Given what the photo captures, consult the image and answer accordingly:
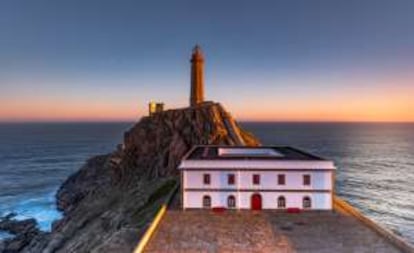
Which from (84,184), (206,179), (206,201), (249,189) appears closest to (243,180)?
→ (249,189)

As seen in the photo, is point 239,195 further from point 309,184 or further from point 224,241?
point 224,241

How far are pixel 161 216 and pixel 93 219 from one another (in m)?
18.0

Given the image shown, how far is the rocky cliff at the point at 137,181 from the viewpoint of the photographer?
41.6 meters

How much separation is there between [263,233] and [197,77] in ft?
169

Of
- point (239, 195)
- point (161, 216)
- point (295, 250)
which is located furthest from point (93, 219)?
point (295, 250)

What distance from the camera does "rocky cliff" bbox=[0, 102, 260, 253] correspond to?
136 feet

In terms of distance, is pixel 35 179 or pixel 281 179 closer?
pixel 281 179

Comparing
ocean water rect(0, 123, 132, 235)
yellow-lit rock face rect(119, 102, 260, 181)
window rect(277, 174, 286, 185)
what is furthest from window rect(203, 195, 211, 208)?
ocean water rect(0, 123, 132, 235)

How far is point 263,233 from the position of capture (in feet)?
96.4

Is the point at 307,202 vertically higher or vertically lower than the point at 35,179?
higher

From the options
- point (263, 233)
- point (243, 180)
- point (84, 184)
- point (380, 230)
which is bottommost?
point (84, 184)

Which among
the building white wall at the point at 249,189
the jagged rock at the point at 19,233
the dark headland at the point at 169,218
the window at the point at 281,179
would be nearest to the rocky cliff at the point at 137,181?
the dark headland at the point at 169,218

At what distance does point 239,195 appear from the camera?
36.1 meters

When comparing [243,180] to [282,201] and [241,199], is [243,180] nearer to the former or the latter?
[241,199]
